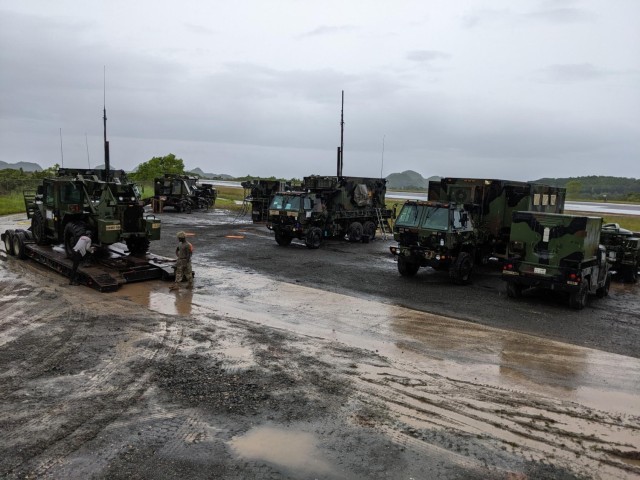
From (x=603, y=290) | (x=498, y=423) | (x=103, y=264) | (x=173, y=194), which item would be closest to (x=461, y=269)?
(x=603, y=290)

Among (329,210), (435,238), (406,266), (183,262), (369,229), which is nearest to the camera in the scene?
(183,262)

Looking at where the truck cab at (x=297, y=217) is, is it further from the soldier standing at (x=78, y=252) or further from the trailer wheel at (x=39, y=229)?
the soldier standing at (x=78, y=252)

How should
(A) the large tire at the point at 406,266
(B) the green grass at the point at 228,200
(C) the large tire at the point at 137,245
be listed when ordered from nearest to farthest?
(C) the large tire at the point at 137,245, (A) the large tire at the point at 406,266, (B) the green grass at the point at 228,200

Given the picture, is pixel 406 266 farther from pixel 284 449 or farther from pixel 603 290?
pixel 284 449

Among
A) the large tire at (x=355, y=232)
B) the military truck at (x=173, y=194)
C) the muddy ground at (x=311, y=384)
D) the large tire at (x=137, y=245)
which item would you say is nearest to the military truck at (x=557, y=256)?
the muddy ground at (x=311, y=384)

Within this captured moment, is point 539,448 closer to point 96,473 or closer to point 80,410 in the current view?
point 96,473

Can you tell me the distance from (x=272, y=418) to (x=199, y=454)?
0.96 metres

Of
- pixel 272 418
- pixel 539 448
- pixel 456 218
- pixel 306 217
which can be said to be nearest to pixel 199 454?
pixel 272 418

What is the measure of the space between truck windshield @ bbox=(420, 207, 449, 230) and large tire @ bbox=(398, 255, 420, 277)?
1.00 metres

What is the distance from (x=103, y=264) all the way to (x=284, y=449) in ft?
30.3

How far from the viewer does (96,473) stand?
14.3ft

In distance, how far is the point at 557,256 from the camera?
10742mm

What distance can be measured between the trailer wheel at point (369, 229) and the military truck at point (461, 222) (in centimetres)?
525

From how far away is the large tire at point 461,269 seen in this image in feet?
41.6
